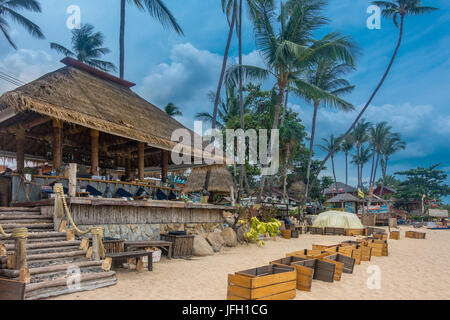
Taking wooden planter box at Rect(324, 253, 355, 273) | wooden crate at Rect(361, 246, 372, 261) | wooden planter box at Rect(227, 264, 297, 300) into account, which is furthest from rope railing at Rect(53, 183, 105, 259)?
wooden crate at Rect(361, 246, 372, 261)

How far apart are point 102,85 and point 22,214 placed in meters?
6.39

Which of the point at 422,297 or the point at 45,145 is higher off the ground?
the point at 45,145

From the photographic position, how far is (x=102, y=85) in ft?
39.1

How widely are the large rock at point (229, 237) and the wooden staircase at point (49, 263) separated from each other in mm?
5894

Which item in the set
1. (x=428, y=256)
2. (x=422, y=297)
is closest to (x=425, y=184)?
(x=428, y=256)

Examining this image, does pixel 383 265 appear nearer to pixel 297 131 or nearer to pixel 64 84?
pixel 64 84

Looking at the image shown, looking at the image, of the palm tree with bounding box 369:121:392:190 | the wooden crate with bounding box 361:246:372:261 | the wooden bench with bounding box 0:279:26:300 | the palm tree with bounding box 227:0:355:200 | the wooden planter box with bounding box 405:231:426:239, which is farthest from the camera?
the palm tree with bounding box 369:121:392:190

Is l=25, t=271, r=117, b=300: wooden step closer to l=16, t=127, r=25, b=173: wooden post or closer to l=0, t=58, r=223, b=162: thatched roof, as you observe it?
l=0, t=58, r=223, b=162: thatched roof

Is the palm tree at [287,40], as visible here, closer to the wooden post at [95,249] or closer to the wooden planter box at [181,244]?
the wooden planter box at [181,244]

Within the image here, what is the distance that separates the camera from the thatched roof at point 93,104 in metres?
7.56

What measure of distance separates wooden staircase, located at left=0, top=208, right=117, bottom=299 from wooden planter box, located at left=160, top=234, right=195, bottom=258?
274 cm

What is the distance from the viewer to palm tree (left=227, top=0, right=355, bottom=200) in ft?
48.9

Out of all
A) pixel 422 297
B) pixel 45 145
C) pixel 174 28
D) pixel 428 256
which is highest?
pixel 174 28

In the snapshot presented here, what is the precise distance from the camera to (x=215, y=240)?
10695 millimetres
